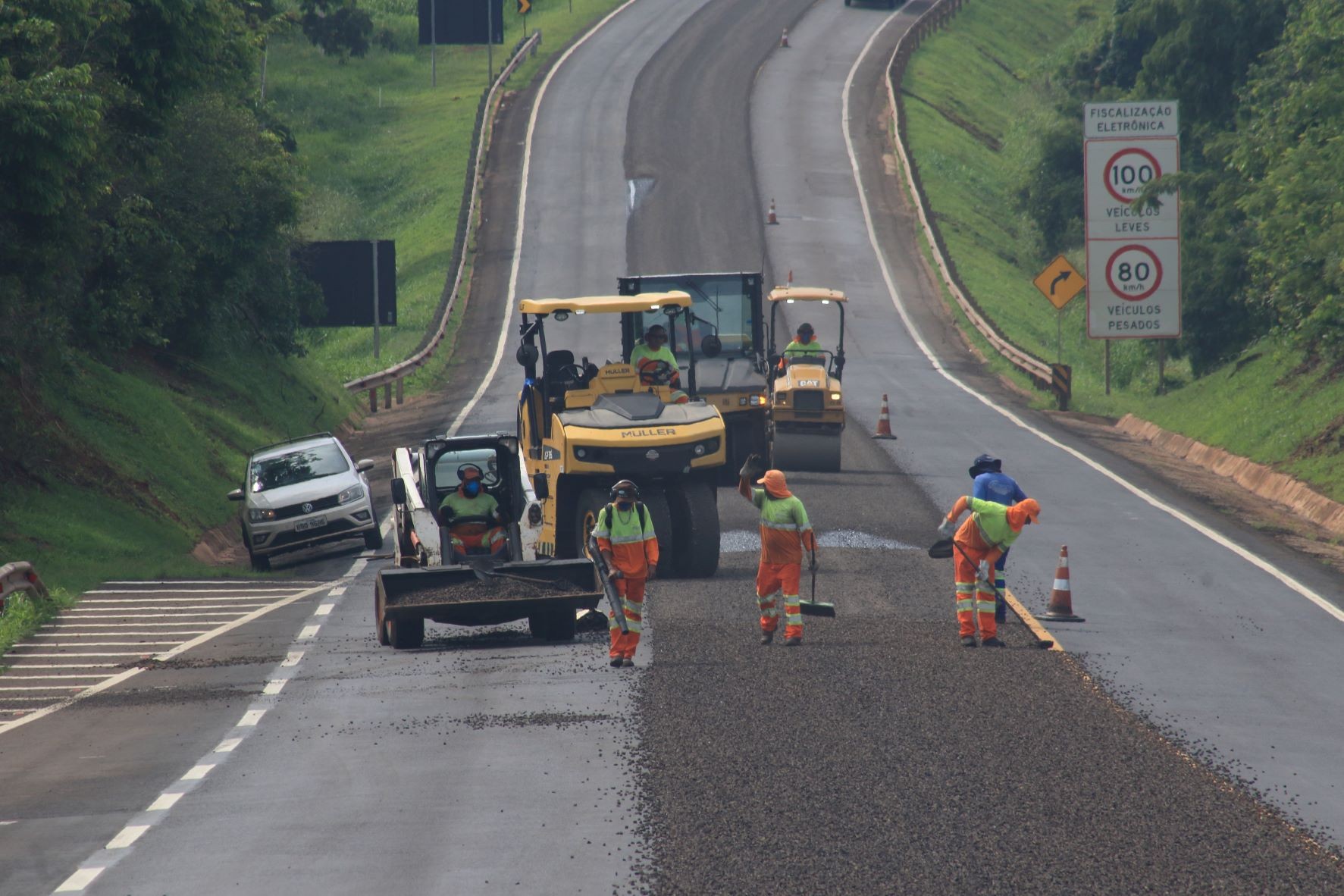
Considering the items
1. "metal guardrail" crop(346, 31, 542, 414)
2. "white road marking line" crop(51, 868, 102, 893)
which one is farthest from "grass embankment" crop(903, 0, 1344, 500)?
"white road marking line" crop(51, 868, 102, 893)

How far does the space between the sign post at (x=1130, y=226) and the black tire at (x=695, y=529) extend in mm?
19104

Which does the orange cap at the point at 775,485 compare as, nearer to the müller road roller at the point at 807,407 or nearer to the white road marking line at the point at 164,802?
the white road marking line at the point at 164,802

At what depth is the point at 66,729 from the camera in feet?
46.9

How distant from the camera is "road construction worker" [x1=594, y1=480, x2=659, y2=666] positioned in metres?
15.3

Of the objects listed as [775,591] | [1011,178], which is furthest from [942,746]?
[1011,178]

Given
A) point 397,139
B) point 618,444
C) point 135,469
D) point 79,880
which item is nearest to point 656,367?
point 618,444

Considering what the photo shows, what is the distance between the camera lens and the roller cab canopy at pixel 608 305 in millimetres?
19391

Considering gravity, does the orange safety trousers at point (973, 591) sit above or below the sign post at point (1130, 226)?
below

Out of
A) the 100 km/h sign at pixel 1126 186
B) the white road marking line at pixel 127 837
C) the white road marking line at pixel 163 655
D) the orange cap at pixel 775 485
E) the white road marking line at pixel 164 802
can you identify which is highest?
the 100 km/h sign at pixel 1126 186

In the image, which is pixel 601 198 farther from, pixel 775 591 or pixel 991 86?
pixel 775 591

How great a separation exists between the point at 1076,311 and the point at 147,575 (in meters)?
40.8

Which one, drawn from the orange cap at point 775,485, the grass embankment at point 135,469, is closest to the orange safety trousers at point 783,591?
the orange cap at point 775,485

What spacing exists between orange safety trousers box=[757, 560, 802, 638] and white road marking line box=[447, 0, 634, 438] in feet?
35.7

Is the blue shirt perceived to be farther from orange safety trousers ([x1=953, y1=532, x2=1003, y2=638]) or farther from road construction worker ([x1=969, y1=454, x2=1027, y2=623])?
orange safety trousers ([x1=953, y1=532, x2=1003, y2=638])
